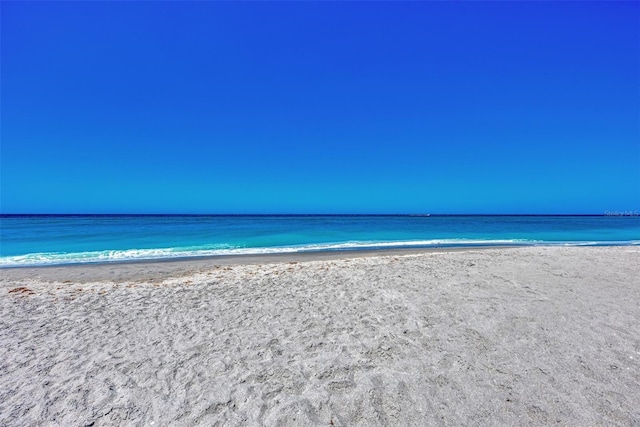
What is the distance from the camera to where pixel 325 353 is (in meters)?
4.61

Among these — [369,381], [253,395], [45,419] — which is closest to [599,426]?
[369,381]

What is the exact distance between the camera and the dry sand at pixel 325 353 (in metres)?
3.40

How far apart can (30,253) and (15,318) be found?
1362 cm

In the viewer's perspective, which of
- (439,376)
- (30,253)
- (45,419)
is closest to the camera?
(45,419)

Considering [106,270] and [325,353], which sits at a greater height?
[325,353]

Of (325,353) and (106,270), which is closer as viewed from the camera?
(325,353)

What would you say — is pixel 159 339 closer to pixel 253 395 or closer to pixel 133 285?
pixel 253 395

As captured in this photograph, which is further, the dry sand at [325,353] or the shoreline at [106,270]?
the shoreline at [106,270]

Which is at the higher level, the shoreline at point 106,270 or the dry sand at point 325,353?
the dry sand at point 325,353

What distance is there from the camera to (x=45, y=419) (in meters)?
3.31

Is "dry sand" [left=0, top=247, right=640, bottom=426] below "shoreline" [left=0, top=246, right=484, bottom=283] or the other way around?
the other way around

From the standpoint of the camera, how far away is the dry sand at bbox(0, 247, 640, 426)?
3404 millimetres

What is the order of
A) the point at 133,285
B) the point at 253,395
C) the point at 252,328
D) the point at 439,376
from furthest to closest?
the point at 133,285, the point at 252,328, the point at 439,376, the point at 253,395

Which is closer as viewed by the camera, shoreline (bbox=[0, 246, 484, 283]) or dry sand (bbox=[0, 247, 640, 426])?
dry sand (bbox=[0, 247, 640, 426])
